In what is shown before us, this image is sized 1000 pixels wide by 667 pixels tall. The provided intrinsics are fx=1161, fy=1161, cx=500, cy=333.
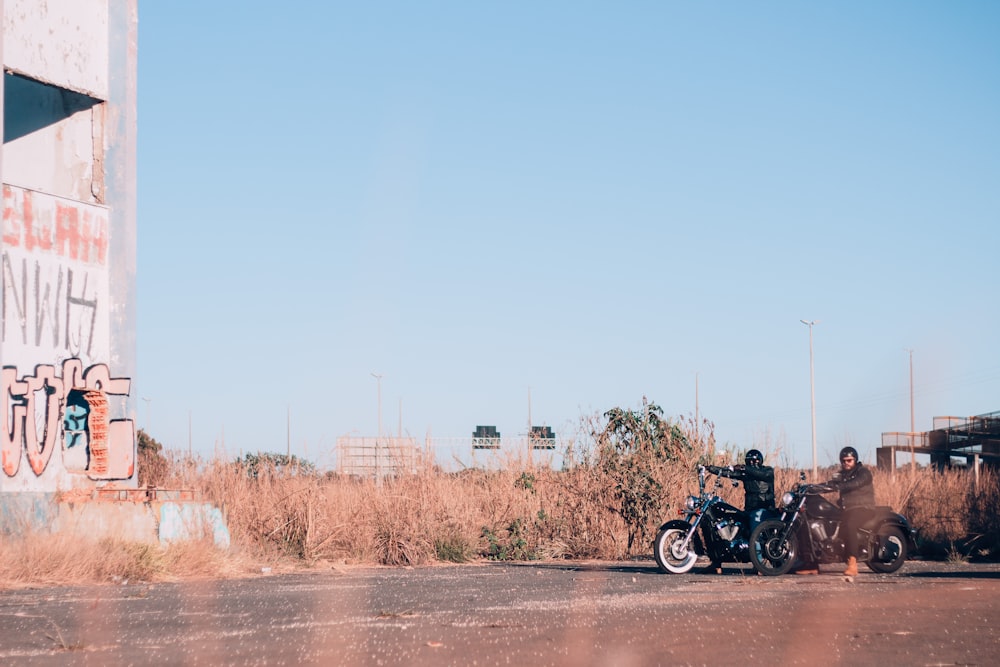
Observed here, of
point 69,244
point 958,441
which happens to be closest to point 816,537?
point 69,244

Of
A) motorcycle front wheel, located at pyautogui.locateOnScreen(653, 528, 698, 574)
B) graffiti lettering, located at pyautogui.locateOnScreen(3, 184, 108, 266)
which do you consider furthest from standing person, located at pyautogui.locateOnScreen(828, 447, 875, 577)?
graffiti lettering, located at pyautogui.locateOnScreen(3, 184, 108, 266)

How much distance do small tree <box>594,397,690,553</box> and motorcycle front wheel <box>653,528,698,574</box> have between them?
4203 mm

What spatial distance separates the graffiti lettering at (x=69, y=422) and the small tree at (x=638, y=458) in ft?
27.3

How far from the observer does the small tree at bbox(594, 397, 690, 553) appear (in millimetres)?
20453

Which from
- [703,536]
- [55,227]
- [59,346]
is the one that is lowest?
[703,536]

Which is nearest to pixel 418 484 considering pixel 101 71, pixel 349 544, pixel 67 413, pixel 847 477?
pixel 349 544

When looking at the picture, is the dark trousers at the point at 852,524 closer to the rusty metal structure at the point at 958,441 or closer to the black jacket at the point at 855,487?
the black jacket at the point at 855,487

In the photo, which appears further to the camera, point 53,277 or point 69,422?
point 69,422

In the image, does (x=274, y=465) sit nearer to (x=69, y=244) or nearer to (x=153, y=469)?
(x=153, y=469)

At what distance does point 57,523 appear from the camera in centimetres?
1638

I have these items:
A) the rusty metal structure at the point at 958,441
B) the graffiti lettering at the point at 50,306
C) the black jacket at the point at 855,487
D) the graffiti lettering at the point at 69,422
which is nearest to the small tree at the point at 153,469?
the graffiti lettering at the point at 69,422

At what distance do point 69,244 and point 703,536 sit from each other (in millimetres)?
11144

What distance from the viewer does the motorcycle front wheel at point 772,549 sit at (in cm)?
1566

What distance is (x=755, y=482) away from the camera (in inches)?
658
